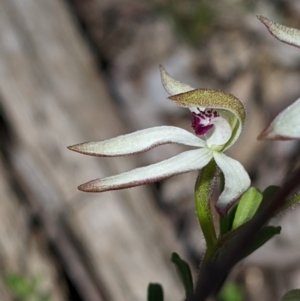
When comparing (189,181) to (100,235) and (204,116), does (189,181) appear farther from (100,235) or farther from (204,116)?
(204,116)

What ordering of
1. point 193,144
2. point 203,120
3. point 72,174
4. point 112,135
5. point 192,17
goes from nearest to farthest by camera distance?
point 193,144 → point 203,120 → point 72,174 → point 112,135 → point 192,17

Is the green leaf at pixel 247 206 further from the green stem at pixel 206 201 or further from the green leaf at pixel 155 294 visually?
the green leaf at pixel 155 294

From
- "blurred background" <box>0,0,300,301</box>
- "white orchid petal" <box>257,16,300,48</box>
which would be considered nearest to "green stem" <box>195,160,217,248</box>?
"white orchid petal" <box>257,16,300,48</box>

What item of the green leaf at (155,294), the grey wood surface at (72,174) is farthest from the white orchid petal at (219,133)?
the grey wood surface at (72,174)

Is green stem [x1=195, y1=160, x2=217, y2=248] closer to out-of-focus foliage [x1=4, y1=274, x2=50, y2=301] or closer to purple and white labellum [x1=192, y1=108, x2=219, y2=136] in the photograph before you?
purple and white labellum [x1=192, y1=108, x2=219, y2=136]

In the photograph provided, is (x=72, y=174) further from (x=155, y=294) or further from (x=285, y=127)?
(x=285, y=127)

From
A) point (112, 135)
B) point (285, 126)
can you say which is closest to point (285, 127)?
point (285, 126)

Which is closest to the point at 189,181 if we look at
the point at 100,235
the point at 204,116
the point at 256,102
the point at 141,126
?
the point at 141,126
